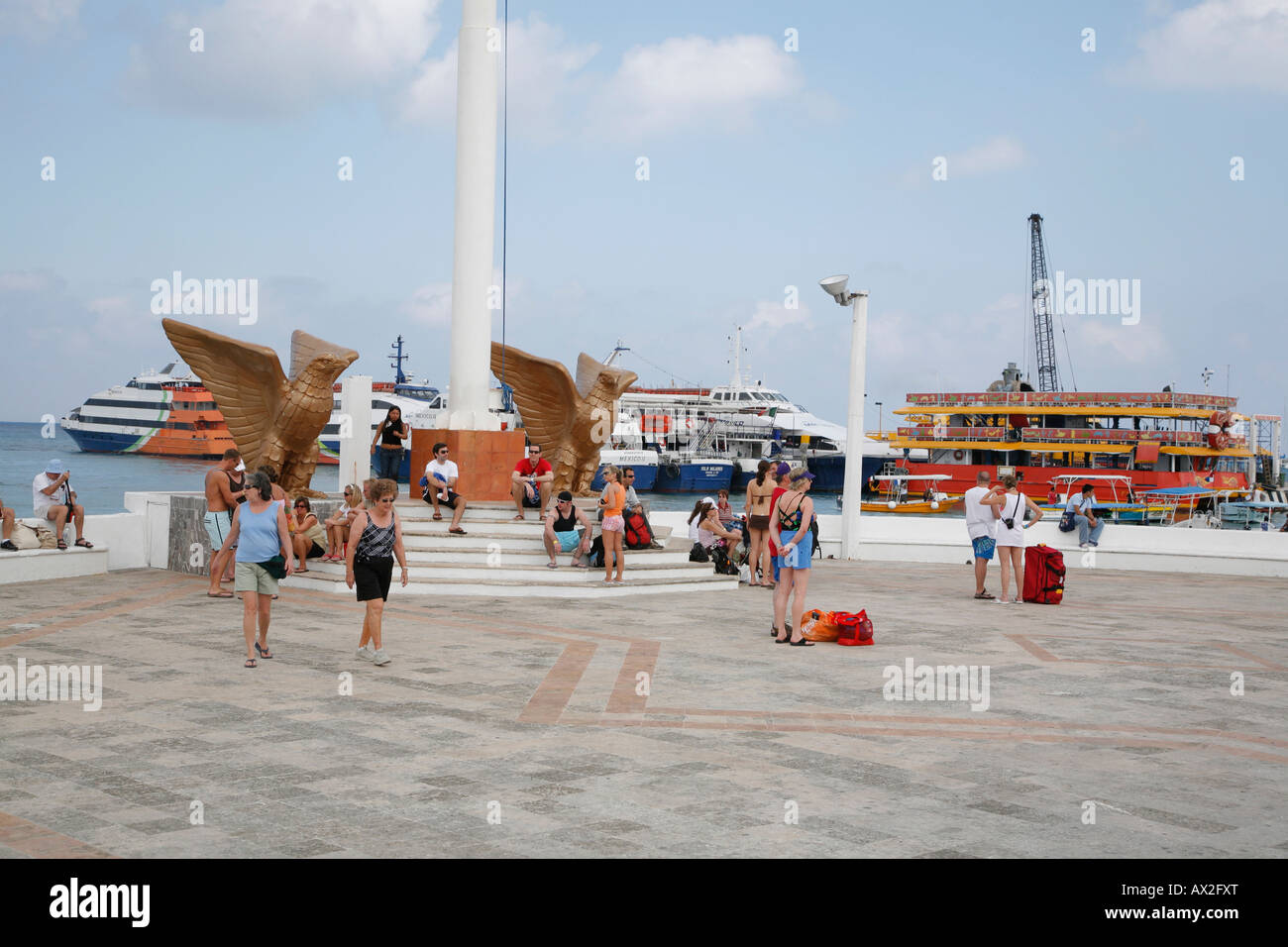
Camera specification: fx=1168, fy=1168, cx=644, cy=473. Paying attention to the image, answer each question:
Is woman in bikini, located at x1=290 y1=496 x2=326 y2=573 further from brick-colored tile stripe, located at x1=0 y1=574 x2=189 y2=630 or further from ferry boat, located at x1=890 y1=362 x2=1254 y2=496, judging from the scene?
ferry boat, located at x1=890 y1=362 x2=1254 y2=496

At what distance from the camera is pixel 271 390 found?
13500 millimetres

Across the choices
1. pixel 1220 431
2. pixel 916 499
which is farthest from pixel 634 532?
pixel 916 499

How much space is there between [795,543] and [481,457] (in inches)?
259

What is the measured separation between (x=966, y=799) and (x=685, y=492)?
57718mm

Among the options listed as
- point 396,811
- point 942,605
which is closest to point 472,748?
point 396,811

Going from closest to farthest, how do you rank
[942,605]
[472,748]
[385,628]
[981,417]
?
[472,748], [385,628], [942,605], [981,417]

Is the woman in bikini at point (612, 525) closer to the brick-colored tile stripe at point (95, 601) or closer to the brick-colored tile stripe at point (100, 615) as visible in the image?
the brick-colored tile stripe at point (100, 615)

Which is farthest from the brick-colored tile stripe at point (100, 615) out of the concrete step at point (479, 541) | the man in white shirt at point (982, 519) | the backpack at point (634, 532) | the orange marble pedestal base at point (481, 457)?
the man in white shirt at point (982, 519)

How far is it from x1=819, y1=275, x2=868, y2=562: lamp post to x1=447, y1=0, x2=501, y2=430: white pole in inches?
189

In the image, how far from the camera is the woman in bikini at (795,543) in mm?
9195

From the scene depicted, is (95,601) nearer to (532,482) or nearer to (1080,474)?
(532,482)

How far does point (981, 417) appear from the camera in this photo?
50875mm

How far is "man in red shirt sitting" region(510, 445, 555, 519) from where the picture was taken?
13.8 m
